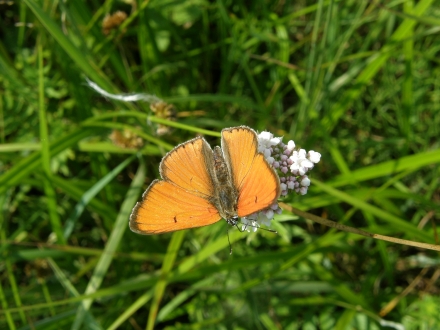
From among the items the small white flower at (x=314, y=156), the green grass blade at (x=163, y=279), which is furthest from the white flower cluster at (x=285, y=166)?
the green grass blade at (x=163, y=279)

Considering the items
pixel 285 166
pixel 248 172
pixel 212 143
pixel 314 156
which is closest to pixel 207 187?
pixel 248 172

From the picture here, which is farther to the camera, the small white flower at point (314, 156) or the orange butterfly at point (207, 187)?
the small white flower at point (314, 156)

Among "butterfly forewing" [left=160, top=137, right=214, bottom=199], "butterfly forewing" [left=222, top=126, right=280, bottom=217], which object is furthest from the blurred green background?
"butterfly forewing" [left=222, top=126, right=280, bottom=217]

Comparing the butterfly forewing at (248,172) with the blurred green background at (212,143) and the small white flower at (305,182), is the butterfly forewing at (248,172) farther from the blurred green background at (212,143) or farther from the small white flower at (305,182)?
the blurred green background at (212,143)

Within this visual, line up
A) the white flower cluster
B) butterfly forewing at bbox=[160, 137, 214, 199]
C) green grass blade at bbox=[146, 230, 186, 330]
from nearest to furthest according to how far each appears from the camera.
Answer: the white flower cluster → butterfly forewing at bbox=[160, 137, 214, 199] → green grass blade at bbox=[146, 230, 186, 330]

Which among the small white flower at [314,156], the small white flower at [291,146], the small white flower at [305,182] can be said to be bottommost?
the small white flower at [305,182]

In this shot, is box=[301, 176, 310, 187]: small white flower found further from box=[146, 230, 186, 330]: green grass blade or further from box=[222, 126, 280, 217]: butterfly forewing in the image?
box=[146, 230, 186, 330]: green grass blade

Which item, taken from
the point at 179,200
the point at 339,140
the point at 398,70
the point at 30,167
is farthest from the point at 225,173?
the point at 398,70
